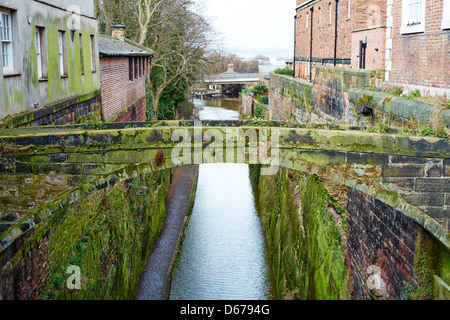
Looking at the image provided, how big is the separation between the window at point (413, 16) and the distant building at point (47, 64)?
25.6 ft

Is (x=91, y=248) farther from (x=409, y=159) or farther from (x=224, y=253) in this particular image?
(x=224, y=253)

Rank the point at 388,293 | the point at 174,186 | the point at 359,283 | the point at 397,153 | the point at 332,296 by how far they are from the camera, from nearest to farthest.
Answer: the point at 397,153 → the point at 388,293 → the point at 359,283 → the point at 332,296 → the point at 174,186

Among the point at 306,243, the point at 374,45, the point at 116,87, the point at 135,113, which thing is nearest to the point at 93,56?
the point at 116,87

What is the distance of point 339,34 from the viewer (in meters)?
24.0

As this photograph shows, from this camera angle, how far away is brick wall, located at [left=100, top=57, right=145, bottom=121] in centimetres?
1767

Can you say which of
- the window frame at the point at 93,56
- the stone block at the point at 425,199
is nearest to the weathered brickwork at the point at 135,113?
the window frame at the point at 93,56

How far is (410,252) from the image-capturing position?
7754mm

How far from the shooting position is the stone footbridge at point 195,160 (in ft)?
22.5

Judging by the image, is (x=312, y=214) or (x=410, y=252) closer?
(x=410, y=252)

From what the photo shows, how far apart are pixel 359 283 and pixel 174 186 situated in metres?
16.9

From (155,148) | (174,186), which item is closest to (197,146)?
(155,148)

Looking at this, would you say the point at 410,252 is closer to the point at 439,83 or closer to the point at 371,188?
the point at 371,188

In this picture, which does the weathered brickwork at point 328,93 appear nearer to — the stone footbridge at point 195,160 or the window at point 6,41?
Answer: the stone footbridge at point 195,160

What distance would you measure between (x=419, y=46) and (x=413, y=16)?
75cm
